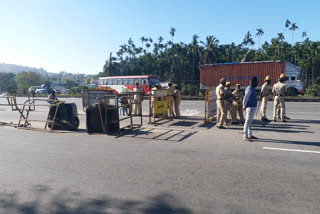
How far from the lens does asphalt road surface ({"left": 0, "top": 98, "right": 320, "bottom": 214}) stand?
3301 mm

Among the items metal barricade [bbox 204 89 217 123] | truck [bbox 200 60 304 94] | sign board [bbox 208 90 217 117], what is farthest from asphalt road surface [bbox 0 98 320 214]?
truck [bbox 200 60 304 94]

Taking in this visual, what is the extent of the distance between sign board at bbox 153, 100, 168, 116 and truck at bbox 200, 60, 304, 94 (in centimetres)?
1719

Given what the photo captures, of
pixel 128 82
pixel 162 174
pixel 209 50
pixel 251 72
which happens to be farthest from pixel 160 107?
pixel 209 50

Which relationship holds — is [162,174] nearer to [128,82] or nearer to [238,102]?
[238,102]

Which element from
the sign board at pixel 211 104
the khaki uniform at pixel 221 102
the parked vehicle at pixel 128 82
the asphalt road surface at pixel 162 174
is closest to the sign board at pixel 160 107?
the sign board at pixel 211 104

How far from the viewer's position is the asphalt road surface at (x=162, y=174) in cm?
330

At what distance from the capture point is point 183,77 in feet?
172

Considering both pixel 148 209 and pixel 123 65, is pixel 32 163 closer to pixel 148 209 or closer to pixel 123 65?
pixel 148 209

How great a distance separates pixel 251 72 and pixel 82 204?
80.7 ft

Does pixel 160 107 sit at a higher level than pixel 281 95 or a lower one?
lower

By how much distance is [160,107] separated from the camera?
1021 cm

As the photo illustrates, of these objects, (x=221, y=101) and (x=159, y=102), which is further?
(x=159, y=102)

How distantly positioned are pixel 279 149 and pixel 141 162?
3347 mm

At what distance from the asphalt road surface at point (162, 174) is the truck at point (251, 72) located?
18.3m
